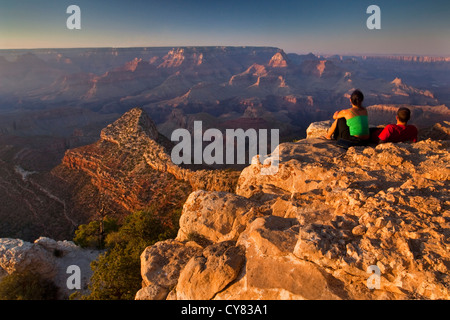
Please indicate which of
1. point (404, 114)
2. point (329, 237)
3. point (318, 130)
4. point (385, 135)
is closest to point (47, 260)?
point (329, 237)

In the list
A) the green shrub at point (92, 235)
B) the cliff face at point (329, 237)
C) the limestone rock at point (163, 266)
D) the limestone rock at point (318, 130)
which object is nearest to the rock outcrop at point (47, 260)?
the green shrub at point (92, 235)

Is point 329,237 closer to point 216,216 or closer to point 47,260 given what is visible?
point 216,216

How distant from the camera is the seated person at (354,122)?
1014cm

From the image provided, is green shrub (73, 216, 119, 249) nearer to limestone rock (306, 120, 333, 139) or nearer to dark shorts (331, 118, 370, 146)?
limestone rock (306, 120, 333, 139)

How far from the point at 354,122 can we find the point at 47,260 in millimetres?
22817

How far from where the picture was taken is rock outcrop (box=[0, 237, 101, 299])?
17.5m

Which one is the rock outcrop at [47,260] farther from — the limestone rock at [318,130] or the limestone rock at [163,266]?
the limestone rock at [318,130]

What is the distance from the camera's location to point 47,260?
19.1 metres

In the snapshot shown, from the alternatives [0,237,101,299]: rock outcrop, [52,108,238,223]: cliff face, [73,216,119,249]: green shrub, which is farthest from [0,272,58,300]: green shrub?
[52,108,238,223]: cliff face

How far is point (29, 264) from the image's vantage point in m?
17.9

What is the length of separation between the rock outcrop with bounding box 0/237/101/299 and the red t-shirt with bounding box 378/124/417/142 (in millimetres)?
20944

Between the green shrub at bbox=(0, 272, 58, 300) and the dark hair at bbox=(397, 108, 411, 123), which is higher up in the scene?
the dark hair at bbox=(397, 108, 411, 123)
